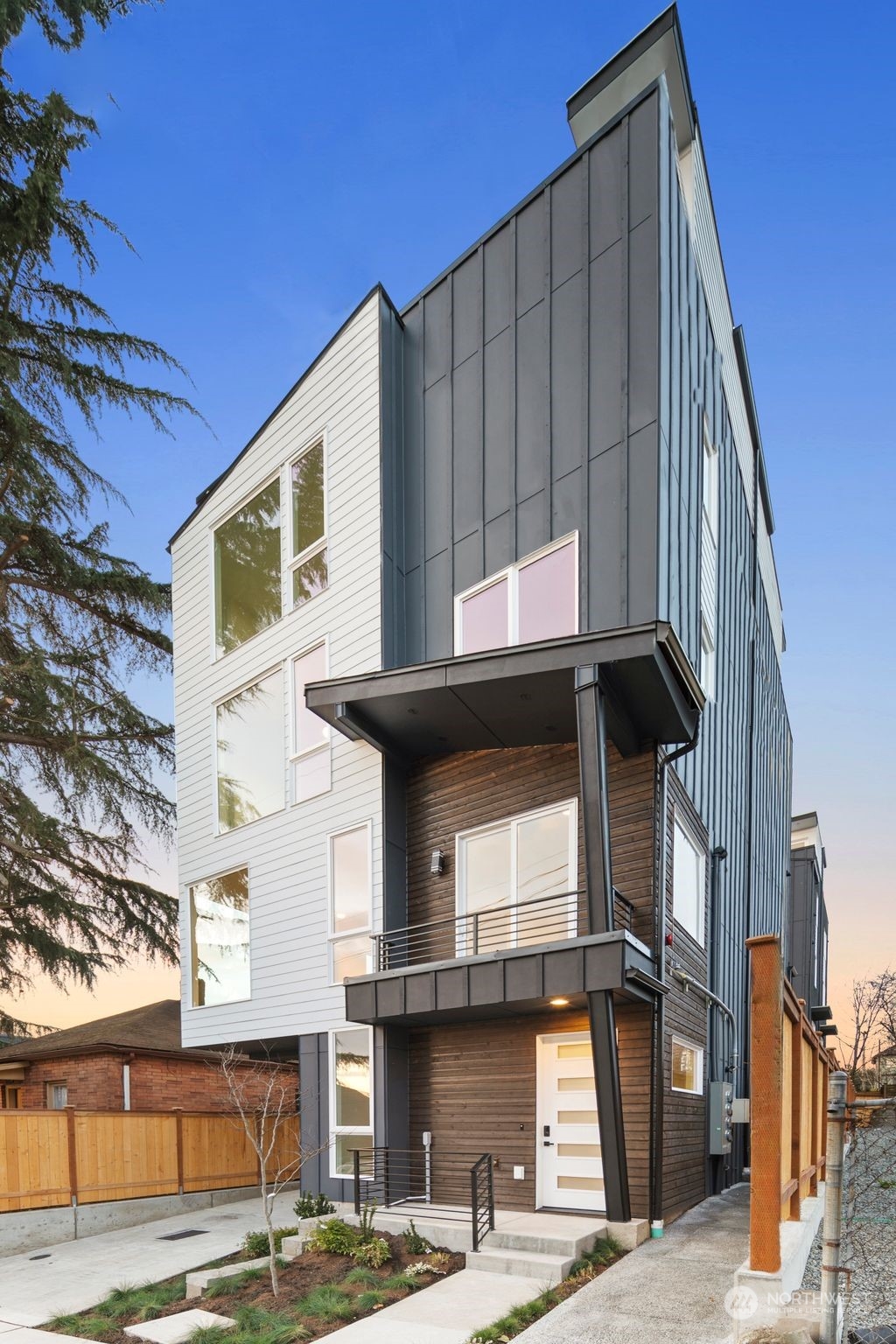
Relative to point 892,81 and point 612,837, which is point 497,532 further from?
point 892,81

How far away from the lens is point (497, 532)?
1313 cm

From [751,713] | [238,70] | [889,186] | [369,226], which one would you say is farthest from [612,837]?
[369,226]

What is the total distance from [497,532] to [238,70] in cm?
1243

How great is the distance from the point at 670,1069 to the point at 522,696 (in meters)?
4.71

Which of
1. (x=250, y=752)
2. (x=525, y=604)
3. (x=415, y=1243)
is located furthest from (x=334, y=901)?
(x=525, y=604)

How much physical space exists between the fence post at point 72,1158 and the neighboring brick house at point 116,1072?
3981 mm

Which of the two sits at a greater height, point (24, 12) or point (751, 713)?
point (24, 12)

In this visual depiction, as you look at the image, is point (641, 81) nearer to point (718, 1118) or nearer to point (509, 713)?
point (509, 713)

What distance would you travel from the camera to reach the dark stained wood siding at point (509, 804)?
11.2 m

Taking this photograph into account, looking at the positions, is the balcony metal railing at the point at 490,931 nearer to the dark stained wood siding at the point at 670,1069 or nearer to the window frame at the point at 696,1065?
the dark stained wood siding at the point at 670,1069

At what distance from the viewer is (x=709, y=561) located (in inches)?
620

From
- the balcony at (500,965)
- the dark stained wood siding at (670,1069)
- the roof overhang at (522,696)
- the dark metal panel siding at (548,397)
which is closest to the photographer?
the balcony at (500,965)

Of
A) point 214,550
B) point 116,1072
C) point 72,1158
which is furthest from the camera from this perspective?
point 116,1072

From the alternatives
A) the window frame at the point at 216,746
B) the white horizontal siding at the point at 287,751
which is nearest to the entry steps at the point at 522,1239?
the white horizontal siding at the point at 287,751
